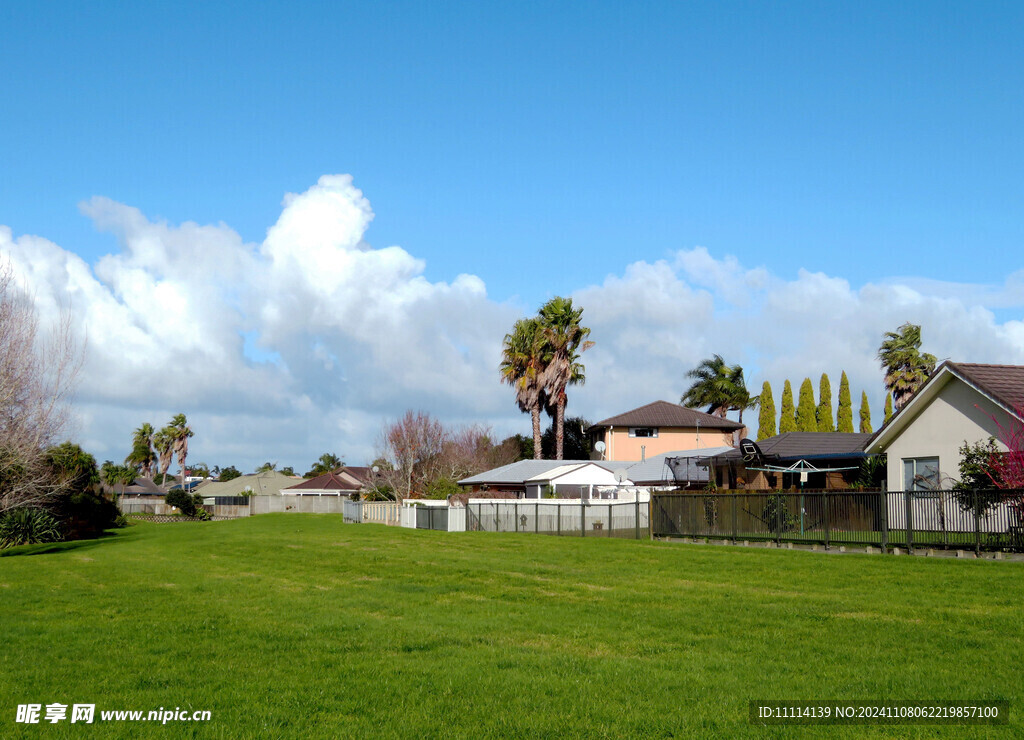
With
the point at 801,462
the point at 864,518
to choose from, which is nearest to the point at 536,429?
the point at 801,462

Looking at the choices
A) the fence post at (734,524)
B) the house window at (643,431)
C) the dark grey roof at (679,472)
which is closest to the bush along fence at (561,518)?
the fence post at (734,524)

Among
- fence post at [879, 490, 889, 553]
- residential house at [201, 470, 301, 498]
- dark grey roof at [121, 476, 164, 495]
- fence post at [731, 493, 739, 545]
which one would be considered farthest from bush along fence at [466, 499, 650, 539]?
dark grey roof at [121, 476, 164, 495]

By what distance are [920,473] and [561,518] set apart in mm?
14124

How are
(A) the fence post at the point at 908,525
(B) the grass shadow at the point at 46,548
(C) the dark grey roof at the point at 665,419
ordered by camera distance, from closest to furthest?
(A) the fence post at the point at 908,525, (B) the grass shadow at the point at 46,548, (C) the dark grey roof at the point at 665,419

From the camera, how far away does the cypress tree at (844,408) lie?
8150 cm

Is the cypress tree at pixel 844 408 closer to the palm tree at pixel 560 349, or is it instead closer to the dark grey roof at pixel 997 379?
the palm tree at pixel 560 349

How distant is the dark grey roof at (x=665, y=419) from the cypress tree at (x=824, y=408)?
404 inches

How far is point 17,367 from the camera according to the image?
101ft

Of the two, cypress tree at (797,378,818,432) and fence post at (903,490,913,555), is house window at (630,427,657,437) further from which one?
fence post at (903,490,913,555)

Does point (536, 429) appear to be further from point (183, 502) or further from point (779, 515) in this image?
point (779, 515)

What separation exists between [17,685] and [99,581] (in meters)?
11.6

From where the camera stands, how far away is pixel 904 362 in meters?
70.4

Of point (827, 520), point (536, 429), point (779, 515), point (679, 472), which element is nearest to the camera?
point (827, 520)

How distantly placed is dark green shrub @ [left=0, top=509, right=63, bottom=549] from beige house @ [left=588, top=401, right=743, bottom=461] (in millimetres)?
42794
